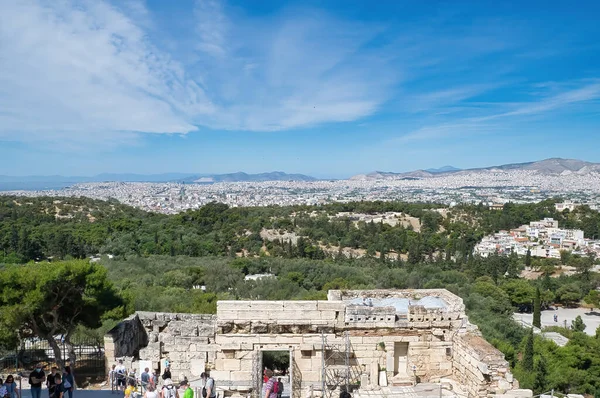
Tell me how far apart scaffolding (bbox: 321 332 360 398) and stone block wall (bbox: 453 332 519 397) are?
8.88 ft

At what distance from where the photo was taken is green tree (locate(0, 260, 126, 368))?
11.7 meters

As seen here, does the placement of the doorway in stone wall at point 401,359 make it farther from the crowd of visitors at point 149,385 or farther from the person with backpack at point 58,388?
the person with backpack at point 58,388

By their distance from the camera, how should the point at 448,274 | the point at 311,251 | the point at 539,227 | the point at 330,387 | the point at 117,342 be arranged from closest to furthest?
the point at 330,387 → the point at 117,342 → the point at 448,274 → the point at 311,251 → the point at 539,227

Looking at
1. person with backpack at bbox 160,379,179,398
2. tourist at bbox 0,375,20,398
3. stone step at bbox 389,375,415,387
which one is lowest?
stone step at bbox 389,375,415,387

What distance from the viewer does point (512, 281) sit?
152ft

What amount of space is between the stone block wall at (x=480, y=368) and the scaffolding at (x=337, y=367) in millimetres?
2707

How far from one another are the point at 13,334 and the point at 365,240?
53361mm

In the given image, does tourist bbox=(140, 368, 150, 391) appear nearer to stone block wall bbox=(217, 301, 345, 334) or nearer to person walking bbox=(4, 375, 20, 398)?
stone block wall bbox=(217, 301, 345, 334)

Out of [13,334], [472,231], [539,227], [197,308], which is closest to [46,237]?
[197,308]

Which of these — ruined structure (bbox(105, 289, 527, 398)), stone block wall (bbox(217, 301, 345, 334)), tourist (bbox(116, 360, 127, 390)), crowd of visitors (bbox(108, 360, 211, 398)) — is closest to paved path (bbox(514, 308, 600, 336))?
ruined structure (bbox(105, 289, 527, 398))

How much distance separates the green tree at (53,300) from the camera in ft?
38.2

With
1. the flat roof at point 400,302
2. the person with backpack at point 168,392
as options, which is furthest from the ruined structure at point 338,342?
the person with backpack at point 168,392

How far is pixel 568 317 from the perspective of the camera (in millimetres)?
43594

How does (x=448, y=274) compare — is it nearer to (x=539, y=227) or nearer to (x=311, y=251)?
(x=311, y=251)
